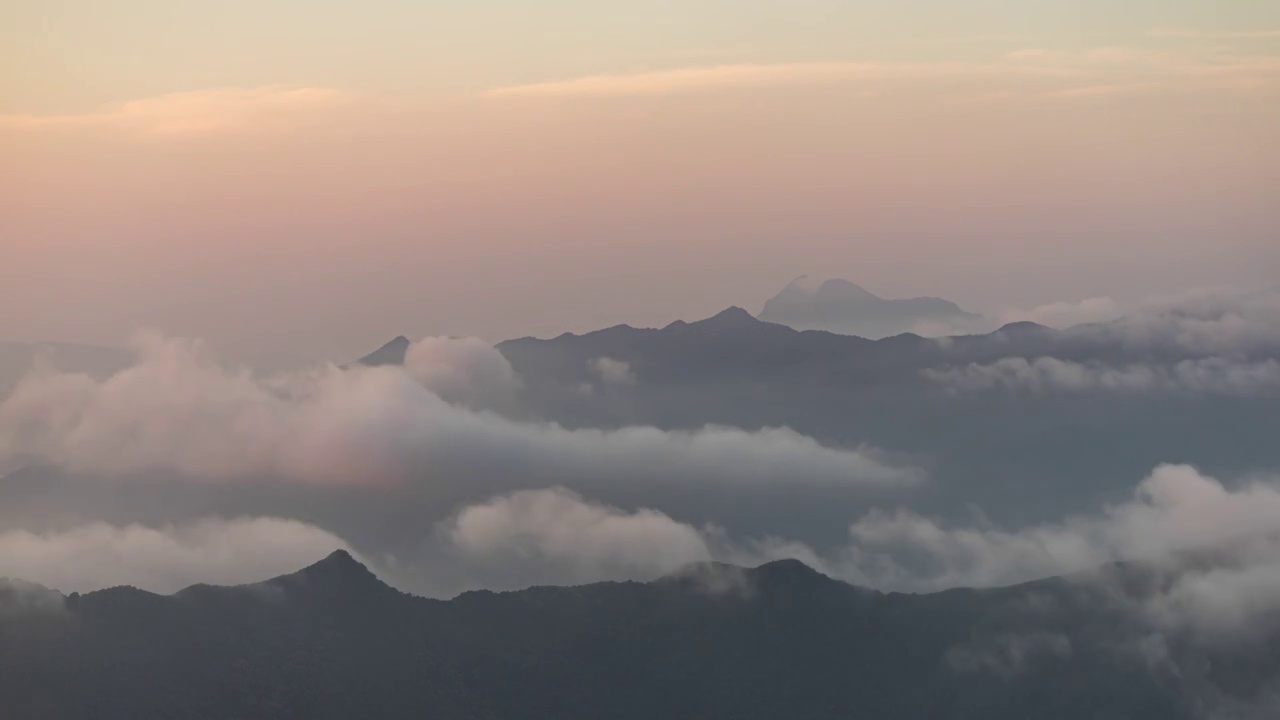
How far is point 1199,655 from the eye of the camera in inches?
7785

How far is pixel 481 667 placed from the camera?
611 ft

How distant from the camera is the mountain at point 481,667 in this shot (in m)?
162

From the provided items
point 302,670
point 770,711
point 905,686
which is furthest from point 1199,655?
point 302,670

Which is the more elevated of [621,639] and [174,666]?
[621,639]

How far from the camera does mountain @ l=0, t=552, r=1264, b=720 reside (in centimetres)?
16200

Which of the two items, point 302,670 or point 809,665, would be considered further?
point 809,665

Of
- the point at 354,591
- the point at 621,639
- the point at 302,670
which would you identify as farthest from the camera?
the point at 621,639

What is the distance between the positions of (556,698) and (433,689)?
1475cm

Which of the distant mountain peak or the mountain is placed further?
the distant mountain peak

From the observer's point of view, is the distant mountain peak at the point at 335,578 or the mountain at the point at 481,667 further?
the distant mountain peak at the point at 335,578

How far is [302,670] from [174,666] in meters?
13.9

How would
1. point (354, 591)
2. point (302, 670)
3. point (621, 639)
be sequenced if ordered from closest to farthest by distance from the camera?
point (302, 670) < point (354, 591) < point (621, 639)

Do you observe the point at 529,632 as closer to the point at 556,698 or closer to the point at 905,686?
the point at 556,698

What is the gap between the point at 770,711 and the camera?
624 feet
